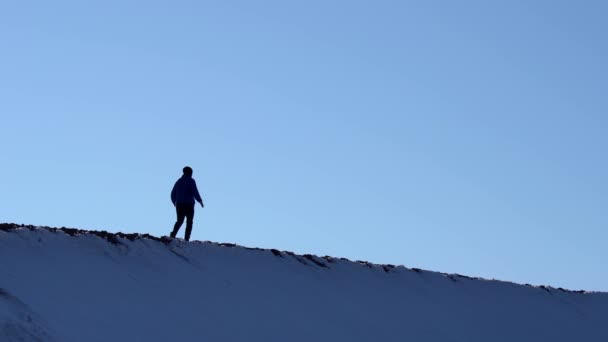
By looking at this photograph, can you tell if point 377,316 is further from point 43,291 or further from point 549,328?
point 43,291

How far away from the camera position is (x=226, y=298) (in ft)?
56.4

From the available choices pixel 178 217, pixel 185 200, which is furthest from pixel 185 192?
pixel 178 217

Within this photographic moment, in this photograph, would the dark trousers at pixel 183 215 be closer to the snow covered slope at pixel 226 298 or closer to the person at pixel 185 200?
the person at pixel 185 200

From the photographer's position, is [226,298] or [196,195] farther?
[196,195]

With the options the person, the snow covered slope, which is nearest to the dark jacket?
the person

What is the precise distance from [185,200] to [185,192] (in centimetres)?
14

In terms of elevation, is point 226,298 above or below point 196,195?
below

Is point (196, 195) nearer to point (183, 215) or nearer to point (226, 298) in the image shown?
point (183, 215)

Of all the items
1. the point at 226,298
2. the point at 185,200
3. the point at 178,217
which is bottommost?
the point at 226,298

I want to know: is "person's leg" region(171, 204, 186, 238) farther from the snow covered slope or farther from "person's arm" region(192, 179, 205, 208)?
the snow covered slope

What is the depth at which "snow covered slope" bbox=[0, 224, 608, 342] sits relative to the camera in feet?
46.6

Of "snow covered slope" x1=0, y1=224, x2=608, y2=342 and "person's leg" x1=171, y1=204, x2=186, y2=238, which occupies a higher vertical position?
"person's leg" x1=171, y1=204, x2=186, y2=238

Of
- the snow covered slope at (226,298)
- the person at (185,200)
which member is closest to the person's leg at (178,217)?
the person at (185,200)

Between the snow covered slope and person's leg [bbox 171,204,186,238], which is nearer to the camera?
the snow covered slope
